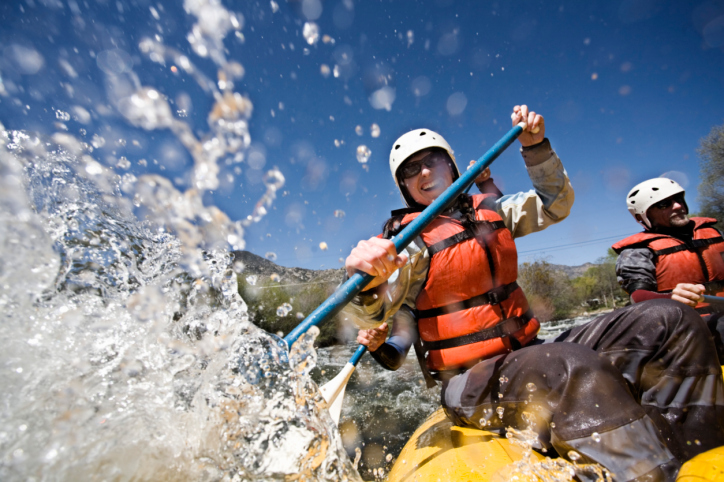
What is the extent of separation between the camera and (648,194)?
4.29m

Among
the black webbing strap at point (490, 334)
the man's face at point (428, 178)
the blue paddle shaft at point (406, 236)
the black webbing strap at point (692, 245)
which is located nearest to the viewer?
the blue paddle shaft at point (406, 236)

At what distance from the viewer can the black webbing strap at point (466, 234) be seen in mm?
2141

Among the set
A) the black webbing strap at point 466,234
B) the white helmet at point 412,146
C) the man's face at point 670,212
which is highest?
the white helmet at point 412,146

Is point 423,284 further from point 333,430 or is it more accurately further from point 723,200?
point 723,200

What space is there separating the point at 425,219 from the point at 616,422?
118 centimetres

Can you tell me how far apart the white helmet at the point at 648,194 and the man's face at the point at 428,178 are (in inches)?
139

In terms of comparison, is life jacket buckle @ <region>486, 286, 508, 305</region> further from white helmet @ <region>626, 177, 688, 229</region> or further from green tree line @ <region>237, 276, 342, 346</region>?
green tree line @ <region>237, 276, 342, 346</region>

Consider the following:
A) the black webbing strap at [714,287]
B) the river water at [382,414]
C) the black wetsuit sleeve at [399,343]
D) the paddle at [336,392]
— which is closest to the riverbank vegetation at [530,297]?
the river water at [382,414]

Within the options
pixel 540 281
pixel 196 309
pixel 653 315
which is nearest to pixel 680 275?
pixel 653 315

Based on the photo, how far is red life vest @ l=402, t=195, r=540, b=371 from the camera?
1935 millimetres

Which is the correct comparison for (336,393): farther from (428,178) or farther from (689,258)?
(689,258)

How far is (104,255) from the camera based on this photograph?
1.79 meters

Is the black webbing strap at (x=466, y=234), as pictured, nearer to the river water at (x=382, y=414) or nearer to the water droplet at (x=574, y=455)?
the water droplet at (x=574, y=455)

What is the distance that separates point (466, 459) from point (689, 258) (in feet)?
14.4
